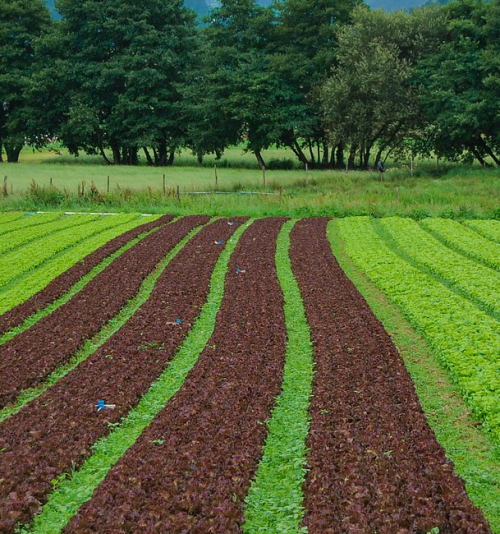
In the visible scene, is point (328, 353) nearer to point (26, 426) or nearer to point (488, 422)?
point (488, 422)

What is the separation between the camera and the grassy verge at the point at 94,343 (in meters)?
10.1

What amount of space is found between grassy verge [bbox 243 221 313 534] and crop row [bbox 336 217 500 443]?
2479mm

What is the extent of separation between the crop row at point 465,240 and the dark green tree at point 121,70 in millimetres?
34779

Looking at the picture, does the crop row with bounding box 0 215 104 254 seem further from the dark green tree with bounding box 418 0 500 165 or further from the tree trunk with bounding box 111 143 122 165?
the tree trunk with bounding box 111 143 122 165

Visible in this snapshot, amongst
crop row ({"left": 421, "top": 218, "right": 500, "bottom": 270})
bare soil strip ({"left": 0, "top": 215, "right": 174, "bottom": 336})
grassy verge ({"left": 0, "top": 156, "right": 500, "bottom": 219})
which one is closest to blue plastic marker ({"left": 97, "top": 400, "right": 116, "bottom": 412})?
bare soil strip ({"left": 0, "top": 215, "right": 174, "bottom": 336})

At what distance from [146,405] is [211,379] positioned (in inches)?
44.8

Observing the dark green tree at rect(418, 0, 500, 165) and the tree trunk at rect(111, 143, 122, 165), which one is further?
the tree trunk at rect(111, 143, 122, 165)

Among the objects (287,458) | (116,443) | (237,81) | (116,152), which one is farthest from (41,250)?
(116,152)

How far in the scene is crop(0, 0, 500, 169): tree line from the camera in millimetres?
39969

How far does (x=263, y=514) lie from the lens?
6.89 metres

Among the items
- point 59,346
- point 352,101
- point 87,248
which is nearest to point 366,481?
point 59,346

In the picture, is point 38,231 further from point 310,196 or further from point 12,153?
point 12,153

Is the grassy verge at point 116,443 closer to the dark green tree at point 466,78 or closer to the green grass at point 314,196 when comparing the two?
the green grass at point 314,196

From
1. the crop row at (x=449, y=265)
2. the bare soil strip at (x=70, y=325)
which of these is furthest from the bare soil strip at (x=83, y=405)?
the crop row at (x=449, y=265)
